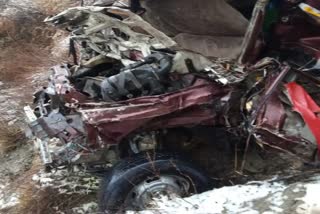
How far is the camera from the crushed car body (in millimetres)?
3867

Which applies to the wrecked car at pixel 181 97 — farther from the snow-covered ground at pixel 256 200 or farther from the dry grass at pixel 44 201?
the dry grass at pixel 44 201

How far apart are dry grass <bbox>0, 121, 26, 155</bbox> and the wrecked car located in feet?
5.64

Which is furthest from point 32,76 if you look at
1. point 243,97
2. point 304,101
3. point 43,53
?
point 304,101

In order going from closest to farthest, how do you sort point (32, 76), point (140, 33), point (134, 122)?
1. point (134, 122)
2. point (140, 33)
3. point (32, 76)

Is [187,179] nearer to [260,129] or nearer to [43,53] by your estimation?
[260,129]

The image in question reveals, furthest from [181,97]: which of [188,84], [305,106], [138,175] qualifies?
[305,106]

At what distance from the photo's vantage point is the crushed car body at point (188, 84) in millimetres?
3867

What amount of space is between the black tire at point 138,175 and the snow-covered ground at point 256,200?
23 centimetres

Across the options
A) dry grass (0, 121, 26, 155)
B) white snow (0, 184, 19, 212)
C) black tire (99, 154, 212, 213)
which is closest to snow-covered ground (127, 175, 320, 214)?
black tire (99, 154, 212, 213)

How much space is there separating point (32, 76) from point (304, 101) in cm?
488

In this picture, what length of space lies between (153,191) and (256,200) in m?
0.88

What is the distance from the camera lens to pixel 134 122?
3.93 meters

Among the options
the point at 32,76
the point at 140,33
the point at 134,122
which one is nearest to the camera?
the point at 134,122

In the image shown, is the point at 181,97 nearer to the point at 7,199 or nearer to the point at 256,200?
the point at 256,200
